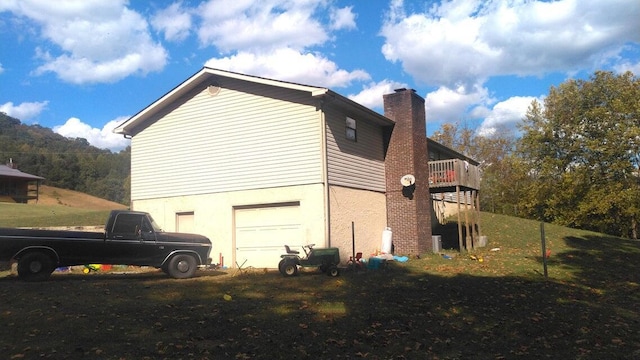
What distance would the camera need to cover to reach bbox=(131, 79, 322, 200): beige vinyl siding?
16.0m

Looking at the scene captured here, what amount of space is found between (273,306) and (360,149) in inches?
397

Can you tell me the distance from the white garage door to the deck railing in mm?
7911

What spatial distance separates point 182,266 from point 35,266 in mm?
3529

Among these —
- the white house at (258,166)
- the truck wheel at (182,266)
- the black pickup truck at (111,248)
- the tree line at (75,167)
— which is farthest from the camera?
the tree line at (75,167)

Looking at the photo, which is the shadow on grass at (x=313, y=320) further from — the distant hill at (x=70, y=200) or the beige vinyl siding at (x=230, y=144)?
the distant hill at (x=70, y=200)

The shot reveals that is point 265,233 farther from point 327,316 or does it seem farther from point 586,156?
point 586,156

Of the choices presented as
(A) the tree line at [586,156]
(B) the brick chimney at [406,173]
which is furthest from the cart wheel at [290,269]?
(A) the tree line at [586,156]

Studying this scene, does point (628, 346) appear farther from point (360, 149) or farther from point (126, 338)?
point (360, 149)

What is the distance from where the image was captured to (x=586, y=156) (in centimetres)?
3703

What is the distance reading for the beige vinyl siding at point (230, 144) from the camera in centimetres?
1598

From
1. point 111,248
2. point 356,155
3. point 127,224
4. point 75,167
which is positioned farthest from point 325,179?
point 75,167

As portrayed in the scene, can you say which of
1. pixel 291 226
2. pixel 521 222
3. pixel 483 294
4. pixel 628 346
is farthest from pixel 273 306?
pixel 521 222

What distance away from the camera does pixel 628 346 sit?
704 centimetres

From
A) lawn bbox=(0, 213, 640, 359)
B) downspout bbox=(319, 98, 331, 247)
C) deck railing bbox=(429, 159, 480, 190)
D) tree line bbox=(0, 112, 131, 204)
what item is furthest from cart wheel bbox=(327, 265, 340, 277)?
tree line bbox=(0, 112, 131, 204)
